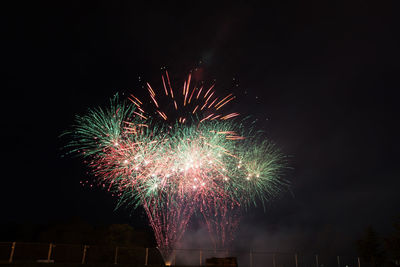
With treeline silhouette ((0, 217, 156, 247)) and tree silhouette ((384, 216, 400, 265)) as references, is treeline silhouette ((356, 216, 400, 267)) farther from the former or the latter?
treeline silhouette ((0, 217, 156, 247))

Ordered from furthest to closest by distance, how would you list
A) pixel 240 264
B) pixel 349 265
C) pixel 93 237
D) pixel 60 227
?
pixel 60 227 → pixel 93 237 → pixel 349 265 → pixel 240 264

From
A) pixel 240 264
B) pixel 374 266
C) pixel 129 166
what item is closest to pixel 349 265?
pixel 374 266

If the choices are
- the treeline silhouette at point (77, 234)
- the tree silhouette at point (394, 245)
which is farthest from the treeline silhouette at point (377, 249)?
the treeline silhouette at point (77, 234)

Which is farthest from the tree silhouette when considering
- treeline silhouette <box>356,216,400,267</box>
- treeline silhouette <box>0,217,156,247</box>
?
treeline silhouette <box>0,217,156,247</box>

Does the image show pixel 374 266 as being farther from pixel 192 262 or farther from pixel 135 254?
pixel 135 254

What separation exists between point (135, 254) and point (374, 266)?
26.0 m

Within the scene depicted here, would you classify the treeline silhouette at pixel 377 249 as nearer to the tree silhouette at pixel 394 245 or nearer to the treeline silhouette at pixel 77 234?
the tree silhouette at pixel 394 245

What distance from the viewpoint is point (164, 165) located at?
21.0 meters

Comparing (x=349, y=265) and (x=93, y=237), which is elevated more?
(x=93, y=237)

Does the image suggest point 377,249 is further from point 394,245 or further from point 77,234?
point 77,234

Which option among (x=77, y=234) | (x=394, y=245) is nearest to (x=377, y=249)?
(x=394, y=245)

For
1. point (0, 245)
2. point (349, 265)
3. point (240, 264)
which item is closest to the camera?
point (0, 245)

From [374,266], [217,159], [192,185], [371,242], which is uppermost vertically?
[217,159]

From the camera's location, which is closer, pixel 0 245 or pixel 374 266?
pixel 0 245
